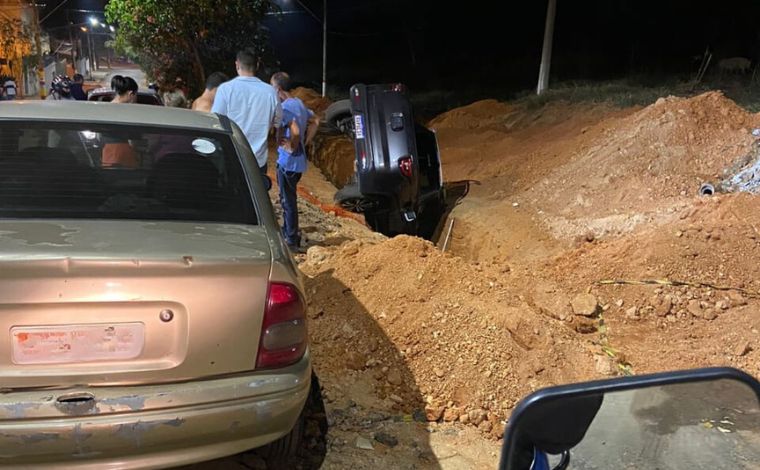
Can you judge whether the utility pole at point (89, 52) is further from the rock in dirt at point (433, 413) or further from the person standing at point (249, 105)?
the rock in dirt at point (433, 413)

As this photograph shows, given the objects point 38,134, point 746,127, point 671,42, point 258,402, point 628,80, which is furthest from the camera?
point 671,42

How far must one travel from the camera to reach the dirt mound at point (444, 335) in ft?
12.6

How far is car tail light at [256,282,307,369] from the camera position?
241 cm

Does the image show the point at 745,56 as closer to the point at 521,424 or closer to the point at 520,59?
the point at 520,59

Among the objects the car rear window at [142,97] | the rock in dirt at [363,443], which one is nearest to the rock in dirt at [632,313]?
the rock in dirt at [363,443]

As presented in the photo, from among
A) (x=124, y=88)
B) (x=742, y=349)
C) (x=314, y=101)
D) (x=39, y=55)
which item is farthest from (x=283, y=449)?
(x=39, y=55)

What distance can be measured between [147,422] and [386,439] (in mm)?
1562

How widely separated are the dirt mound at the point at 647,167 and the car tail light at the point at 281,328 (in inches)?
209

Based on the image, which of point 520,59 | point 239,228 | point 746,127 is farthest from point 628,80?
point 239,228

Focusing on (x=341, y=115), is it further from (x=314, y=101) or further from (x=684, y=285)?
(x=314, y=101)

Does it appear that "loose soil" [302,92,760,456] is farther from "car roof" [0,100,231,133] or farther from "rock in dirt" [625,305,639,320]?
"car roof" [0,100,231,133]

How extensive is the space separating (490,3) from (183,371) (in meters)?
36.5

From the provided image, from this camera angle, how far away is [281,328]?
245cm

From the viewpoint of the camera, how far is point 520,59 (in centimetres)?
2955
